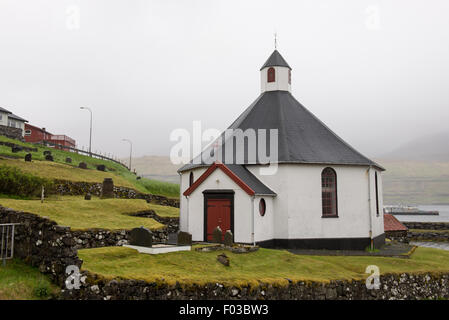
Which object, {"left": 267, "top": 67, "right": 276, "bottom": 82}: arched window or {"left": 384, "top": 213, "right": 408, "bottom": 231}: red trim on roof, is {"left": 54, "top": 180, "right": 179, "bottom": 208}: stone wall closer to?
{"left": 267, "top": 67, "right": 276, "bottom": 82}: arched window

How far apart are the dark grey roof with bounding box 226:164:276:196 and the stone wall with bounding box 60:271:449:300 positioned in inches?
324

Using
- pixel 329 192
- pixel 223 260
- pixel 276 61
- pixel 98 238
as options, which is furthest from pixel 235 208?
pixel 276 61

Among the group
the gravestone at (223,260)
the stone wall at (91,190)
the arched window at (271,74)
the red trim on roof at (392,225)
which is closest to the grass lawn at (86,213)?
the gravestone at (223,260)

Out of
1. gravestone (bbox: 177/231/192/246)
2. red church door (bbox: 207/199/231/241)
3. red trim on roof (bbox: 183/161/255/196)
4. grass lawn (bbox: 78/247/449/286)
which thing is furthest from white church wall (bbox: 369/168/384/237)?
gravestone (bbox: 177/231/192/246)

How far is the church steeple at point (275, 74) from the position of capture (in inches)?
1236

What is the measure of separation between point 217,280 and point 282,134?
15096 mm

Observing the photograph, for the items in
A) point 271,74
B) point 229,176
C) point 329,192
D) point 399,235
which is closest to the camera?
point 229,176

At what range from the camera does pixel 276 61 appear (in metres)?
31.8

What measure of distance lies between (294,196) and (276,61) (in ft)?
42.3

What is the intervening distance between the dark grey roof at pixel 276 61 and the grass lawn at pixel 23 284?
81.4 feet

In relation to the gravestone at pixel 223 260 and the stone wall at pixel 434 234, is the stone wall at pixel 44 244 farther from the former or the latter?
the stone wall at pixel 434 234

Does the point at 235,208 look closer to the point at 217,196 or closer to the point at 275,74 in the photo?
the point at 217,196
